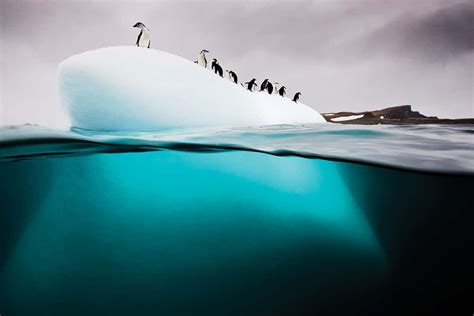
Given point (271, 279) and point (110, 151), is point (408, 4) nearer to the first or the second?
point (271, 279)

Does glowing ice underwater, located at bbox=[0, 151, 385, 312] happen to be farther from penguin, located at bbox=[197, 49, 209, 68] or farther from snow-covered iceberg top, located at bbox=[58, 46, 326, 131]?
penguin, located at bbox=[197, 49, 209, 68]

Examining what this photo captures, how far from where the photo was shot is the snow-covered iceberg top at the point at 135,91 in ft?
11.1

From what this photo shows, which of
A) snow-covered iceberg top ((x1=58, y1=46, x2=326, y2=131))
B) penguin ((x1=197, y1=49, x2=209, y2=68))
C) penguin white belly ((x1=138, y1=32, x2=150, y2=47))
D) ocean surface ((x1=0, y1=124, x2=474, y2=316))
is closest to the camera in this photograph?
ocean surface ((x1=0, y1=124, x2=474, y2=316))

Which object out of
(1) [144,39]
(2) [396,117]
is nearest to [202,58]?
(1) [144,39]

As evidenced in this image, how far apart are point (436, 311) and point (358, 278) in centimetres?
93

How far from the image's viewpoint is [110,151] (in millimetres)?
3664

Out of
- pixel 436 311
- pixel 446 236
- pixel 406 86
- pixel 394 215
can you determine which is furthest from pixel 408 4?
pixel 436 311

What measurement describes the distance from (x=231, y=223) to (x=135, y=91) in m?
1.89

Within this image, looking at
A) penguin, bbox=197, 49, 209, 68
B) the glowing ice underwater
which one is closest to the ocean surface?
the glowing ice underwater

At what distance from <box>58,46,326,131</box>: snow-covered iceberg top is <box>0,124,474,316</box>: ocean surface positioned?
23 centimetres

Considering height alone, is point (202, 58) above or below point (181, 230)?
above

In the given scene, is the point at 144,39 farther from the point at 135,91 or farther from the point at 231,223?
the point at 231,223

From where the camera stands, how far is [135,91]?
341 centimetres

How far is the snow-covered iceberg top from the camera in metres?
3.37
